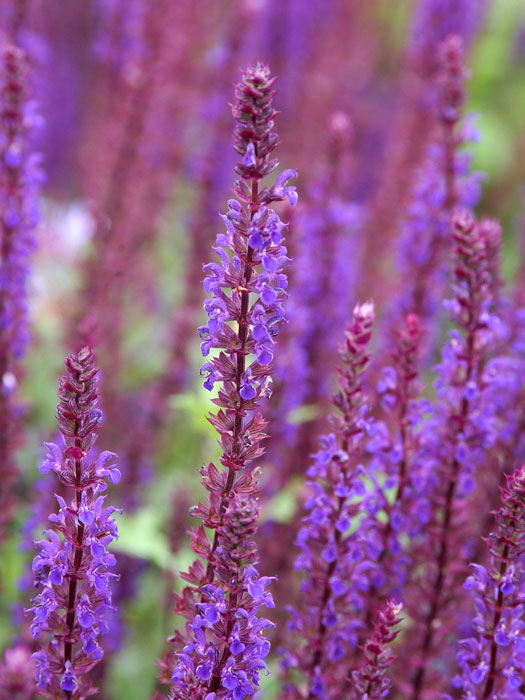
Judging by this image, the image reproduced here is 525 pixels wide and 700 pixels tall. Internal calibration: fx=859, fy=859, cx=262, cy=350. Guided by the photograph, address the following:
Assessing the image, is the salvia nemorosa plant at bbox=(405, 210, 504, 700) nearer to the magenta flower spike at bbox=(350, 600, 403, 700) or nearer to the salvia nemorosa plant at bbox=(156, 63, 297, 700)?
the magenta flower spike at bbox=(350, 600, 403, 700)

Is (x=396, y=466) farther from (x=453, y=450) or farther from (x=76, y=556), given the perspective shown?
(x=76, y=556)

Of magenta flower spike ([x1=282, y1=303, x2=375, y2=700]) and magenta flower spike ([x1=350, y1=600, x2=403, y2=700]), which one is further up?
magenta flower spike ([x1=282, y1=303, x2=375, y2=700])

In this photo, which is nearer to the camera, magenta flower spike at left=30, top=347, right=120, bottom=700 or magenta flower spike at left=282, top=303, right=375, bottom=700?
magenta flower spike at left=30, top=347, right=120, bottom=700

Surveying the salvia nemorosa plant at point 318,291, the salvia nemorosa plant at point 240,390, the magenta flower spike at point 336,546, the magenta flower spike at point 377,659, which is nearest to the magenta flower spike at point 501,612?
the magenta flower spike at point 377,659

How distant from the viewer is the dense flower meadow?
1559mm

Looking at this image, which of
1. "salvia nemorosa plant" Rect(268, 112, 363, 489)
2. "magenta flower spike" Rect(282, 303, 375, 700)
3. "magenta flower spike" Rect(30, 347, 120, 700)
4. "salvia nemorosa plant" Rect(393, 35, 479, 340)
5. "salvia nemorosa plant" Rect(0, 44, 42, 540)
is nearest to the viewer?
"magenta flower spike" Rect(30, 347, 120, 700)

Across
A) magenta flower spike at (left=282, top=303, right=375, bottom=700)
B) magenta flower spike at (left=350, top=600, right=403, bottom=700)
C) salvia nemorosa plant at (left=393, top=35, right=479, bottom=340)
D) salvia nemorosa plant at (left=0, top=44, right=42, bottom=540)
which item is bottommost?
magenta flower spike at (left=350, top=600, right=403, bottom=700)

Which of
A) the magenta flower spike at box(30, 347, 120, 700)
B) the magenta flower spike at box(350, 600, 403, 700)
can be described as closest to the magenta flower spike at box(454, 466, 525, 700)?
the magenta flower spike at box(350, 600, 403, 700)

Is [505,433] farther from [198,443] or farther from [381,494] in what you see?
[198,443]

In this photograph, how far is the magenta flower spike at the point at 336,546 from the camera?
182cm

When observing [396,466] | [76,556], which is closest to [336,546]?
[396,466]

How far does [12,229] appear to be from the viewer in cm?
255

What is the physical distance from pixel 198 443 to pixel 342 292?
1292mm

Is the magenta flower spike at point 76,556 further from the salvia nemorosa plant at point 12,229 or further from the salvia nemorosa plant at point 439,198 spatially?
the salvia nemorosa plant at point 439,198
